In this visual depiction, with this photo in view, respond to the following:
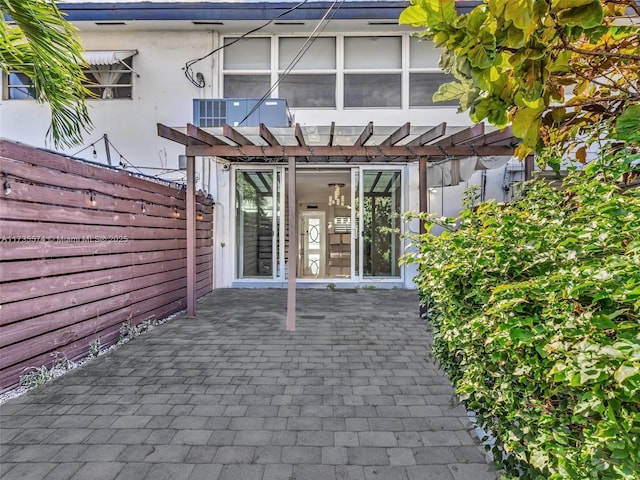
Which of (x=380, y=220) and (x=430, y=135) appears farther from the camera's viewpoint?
(x=380, y=220)

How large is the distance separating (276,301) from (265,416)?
12.1 ft

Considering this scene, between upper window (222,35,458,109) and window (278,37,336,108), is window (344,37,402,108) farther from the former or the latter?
window (278,37,336,108)

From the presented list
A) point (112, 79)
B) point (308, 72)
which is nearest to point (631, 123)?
point (308, 72)

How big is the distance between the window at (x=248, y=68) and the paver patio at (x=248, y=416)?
530 centimetres

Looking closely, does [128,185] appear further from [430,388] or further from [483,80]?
[483,80]

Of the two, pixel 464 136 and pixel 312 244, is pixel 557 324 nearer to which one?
pixel 464 136

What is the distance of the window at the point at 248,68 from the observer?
713 centimetres

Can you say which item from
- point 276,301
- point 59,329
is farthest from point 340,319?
point 59,329

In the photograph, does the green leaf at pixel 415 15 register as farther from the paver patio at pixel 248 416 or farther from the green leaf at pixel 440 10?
the paver patio at pixel 248 416

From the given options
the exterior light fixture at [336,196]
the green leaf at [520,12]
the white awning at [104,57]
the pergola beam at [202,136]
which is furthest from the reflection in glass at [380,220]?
the green leaf at [520,12]

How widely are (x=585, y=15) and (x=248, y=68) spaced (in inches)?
290

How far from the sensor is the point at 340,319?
4.79m

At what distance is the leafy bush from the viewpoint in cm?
75

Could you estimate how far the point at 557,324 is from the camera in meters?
0.97
